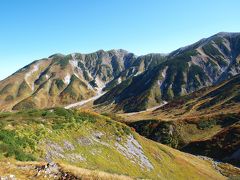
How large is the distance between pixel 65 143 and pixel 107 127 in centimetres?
1263

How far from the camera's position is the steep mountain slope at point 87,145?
114 feet

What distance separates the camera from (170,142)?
110m

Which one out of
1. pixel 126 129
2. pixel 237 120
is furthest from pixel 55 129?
pixel 237 120

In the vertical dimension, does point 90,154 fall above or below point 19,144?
below

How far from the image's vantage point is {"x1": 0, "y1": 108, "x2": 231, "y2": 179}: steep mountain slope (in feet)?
114

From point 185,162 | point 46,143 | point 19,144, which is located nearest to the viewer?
point 19,144

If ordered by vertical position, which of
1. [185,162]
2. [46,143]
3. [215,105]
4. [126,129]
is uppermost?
[46,143]

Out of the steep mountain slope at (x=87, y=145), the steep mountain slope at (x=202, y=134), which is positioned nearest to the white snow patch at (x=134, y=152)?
the steep mountain slope at (x=87, y=145)

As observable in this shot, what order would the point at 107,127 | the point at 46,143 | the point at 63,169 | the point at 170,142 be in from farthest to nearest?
the point at 170,142
the point at 107,127
the point at 46,143
the point at 63,169

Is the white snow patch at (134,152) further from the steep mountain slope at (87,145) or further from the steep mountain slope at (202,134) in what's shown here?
the steep mountain slope at (202,134)

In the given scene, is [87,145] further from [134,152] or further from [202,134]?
[202,134]

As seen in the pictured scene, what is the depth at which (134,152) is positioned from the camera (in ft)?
161

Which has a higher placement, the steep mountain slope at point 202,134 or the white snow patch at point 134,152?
the white snow patch at point 134,152

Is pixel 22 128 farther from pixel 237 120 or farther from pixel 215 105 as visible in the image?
pixel 215 105
